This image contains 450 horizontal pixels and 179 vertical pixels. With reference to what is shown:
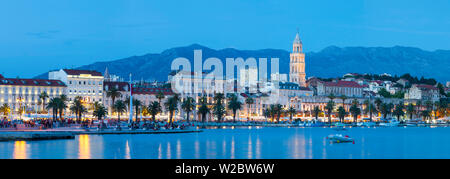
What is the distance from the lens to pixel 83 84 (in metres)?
135

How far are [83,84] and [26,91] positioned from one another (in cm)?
1143

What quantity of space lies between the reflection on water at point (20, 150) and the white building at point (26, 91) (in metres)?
64.2

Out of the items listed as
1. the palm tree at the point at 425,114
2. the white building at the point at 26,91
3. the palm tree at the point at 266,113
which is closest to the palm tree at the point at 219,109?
the palm tree at the point at 266,113

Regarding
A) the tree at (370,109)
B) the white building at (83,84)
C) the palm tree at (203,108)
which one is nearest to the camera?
the white building at (83,84)

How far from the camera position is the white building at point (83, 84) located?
133 meters

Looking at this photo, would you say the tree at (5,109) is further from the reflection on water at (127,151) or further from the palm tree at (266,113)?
the reflection on water at (127,151)

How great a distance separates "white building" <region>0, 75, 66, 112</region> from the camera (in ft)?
413

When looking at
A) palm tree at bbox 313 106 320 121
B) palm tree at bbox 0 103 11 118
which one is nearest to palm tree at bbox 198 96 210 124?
palm tree at bbox 313 106 320 121

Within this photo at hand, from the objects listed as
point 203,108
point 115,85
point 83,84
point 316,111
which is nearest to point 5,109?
point 83,84

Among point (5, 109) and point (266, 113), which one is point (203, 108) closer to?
point (266, 113)

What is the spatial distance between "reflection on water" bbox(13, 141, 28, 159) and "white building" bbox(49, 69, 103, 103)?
7084 cm
